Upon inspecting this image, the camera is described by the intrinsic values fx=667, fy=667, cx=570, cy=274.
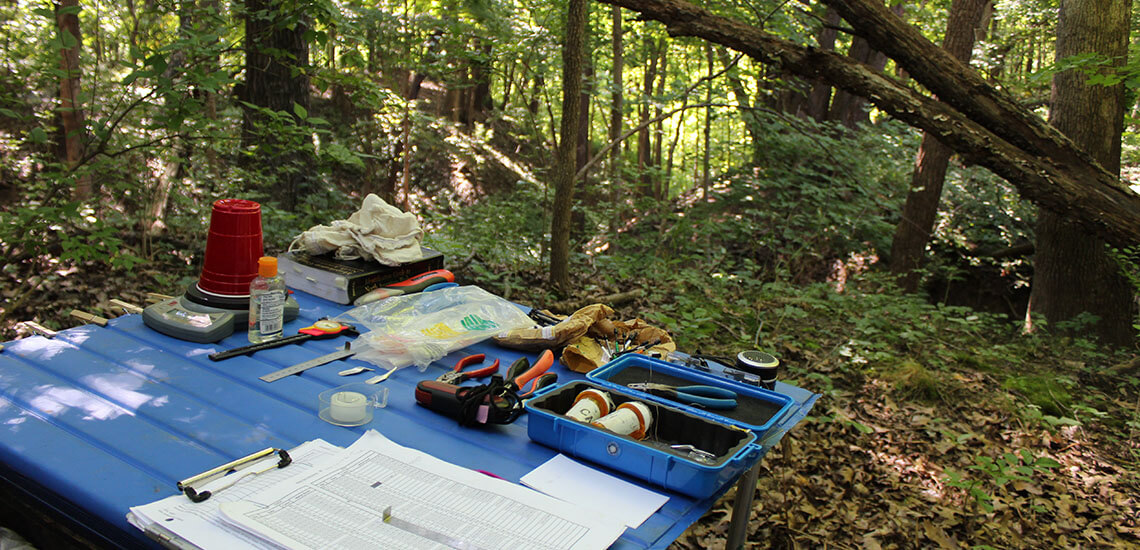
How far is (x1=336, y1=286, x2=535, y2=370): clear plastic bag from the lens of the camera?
7.66 feet

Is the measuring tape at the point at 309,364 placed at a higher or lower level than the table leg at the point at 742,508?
higher

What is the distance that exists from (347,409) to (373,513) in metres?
0.50

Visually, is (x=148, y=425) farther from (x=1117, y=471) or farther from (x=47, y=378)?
(x=1117, y=471)

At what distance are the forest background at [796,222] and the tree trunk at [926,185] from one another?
3 cm

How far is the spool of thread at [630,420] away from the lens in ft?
5.74

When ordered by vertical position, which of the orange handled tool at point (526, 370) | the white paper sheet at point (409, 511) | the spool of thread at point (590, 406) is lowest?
the white paper sheet at point (409, 511)

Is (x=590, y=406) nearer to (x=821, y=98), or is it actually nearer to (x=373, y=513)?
(x=373, y=513)

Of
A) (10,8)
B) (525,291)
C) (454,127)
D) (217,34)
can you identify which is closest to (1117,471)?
(525,291)

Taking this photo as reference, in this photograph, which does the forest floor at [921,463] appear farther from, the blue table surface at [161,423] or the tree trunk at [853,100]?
the tree trunk at [853,100]

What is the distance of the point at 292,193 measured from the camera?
6.71 metres

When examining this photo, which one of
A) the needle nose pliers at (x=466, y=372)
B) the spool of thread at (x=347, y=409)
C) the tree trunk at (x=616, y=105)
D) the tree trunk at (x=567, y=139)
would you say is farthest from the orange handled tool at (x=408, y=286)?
the tree trunk at (x=616, y=105)

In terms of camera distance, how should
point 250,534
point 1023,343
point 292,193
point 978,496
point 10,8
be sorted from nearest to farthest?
point 250,534, point 978,496, point 10,8, point 1023,343, point 292,193

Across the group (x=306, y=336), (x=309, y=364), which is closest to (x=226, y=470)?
(x=309, y=364)

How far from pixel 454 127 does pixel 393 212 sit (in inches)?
379
